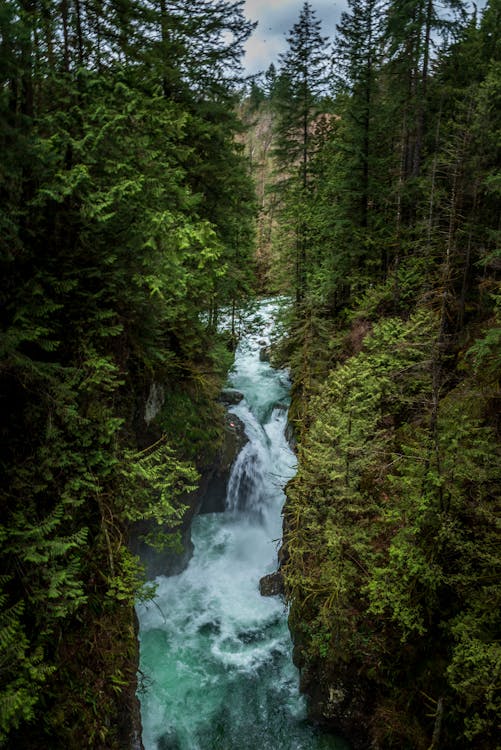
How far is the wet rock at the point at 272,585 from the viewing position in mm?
13023

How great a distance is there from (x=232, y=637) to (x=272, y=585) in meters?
2.00

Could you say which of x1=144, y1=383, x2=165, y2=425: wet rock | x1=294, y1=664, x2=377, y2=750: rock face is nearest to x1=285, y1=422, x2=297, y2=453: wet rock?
x1=144, y1=383, x2=165, y2=425: wet rock

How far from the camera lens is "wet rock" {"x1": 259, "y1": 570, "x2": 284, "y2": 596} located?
42.7 feet

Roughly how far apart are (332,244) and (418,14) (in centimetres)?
829

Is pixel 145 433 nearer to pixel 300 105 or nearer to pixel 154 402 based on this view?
pixel 154 402

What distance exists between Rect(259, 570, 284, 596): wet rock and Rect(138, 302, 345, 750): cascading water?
0.18 m

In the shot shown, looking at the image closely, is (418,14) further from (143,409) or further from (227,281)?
(143,409)

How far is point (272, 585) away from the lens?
13.1 m

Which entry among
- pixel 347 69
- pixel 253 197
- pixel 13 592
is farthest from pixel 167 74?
pixel 13 592

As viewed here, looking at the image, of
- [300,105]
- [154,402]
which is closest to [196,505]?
[154,402]

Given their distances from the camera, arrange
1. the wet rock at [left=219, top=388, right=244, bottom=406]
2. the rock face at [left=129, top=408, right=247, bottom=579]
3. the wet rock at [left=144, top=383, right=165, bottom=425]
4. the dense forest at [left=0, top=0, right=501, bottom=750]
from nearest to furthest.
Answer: the dense forest at [left=0, top=0, right=501, bottom=750] < the wet rock at [left=144, top=383, right=165, bottom=425] < the rock face at [left=129, top=408, right=247, bottom=579] < the wet rock at [left=219, top=388, right=244, bottom=406]

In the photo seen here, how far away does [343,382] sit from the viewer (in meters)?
9.56

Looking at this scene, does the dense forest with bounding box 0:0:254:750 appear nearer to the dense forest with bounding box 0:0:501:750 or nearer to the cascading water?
→ the dense forest with bounding box 0:0:501:750

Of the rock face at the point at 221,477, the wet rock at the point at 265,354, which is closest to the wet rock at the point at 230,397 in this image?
the rock face at the point at 221,477
